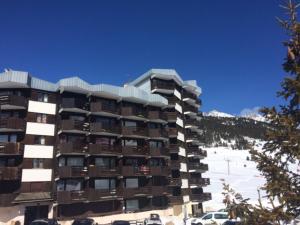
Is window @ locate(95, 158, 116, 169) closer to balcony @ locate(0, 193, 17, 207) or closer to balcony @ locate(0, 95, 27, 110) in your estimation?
balcony @ locate(0, 193, 17, 207)

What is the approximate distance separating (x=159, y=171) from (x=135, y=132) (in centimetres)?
717

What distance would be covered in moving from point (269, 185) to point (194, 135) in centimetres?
5881

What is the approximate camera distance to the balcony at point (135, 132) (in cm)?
4828

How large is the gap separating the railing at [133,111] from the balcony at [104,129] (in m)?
2.48

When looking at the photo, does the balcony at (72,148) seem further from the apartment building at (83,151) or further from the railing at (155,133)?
the railing at (155,133)

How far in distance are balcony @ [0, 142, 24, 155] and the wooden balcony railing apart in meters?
7.15

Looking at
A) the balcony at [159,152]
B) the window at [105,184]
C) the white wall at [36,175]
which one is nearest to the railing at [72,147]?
the white wall at [36,175]

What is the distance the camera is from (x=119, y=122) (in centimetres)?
4981

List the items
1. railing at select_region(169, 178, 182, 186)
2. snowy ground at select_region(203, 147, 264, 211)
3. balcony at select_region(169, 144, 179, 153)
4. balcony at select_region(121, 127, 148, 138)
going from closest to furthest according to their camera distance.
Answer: balcony at select_region(121, 127, 148, 138) < railing at select_region(169, 178, 182, 186) < balcony at select_region(169, 144, 179, 153) < snowy ground at select_region(203, 147, 264, 211)

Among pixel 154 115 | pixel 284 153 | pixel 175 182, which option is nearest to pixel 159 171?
pixel 175 182

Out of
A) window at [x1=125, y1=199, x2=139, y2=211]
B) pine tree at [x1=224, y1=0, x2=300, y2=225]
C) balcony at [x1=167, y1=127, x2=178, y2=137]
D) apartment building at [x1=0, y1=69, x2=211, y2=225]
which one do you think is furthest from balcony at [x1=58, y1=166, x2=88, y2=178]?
pine tree at [x1=224, y1=0, x2=300, y2=225]

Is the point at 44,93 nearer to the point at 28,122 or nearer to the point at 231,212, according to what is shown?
the point at 28,122

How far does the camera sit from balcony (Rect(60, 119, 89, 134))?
140ft

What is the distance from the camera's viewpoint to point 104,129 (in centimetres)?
4625
